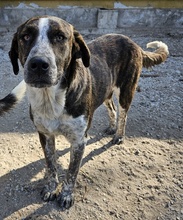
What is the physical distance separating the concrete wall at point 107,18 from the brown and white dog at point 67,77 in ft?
12.0

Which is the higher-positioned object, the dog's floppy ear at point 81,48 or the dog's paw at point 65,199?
the dog's floppy ear at point 81,48

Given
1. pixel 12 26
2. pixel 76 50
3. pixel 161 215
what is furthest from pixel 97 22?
pixel 161 215

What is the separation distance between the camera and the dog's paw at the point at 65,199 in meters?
3.02

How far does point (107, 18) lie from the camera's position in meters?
7.12

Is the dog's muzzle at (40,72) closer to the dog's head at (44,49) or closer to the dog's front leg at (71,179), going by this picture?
the dog's head at (44,49)

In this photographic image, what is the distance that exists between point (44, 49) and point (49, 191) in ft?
5.31

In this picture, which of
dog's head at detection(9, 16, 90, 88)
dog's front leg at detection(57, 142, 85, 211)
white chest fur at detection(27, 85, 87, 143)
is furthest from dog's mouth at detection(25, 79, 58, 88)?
dog's front leg at detection(57, 142, 85, 211)

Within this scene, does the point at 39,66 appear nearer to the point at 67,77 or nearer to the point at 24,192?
the point at 67,77

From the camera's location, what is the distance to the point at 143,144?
3930mm

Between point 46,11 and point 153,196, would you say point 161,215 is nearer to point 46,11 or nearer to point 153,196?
point 153,196

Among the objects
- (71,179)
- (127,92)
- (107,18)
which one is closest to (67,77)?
(71,179)

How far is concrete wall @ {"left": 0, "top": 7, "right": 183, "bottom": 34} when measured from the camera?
7.00 metres

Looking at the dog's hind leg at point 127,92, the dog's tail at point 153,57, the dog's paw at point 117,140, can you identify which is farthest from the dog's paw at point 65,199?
the dog's tail at point 153,57

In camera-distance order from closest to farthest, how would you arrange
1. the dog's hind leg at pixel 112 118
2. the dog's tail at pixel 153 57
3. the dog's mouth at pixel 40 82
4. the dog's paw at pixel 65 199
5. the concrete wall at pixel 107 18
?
the dog's mouth at pixel 40 82, the dog's paw at pixel 65 199, the dog's tail at pixel 153 57, the dog's hind leg at pixel 112 118, the concrete wall at pixel 107 18
